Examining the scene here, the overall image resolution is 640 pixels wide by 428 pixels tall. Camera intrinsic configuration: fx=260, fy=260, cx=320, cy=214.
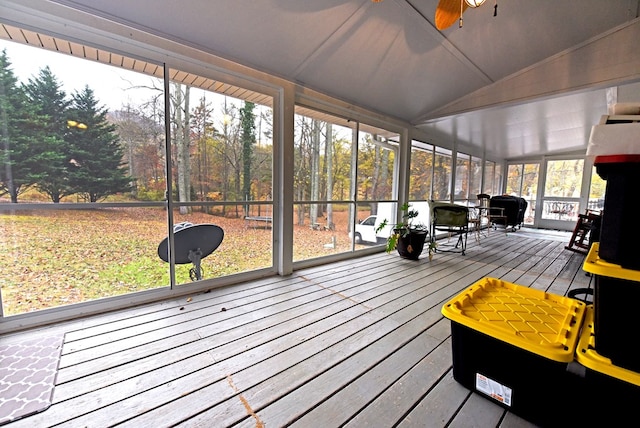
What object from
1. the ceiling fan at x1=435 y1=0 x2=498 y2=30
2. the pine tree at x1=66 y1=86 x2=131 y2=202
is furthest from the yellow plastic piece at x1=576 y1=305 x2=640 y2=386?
the pine tree at x1=66 y1=86 x2=131 y2=202

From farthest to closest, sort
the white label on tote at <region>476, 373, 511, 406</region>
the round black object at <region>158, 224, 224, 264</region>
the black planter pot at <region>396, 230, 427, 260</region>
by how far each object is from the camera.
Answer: the black planter pot at <region>396, 230, 427, 260</region>, the round black object at <region>158, 224, 224, 264</region>, the white label on tote at <region>476, 373, 511, 406</region>

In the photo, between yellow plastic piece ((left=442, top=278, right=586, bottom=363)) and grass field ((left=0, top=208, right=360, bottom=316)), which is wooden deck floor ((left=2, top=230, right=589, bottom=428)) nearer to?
grass field ((left=0, top=208, right=360, bottom=316))

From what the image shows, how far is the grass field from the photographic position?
1.91 m

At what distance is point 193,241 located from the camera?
263cm

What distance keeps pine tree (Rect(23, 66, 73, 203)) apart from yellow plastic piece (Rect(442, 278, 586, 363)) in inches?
112

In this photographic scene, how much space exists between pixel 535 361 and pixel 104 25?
3470 mm

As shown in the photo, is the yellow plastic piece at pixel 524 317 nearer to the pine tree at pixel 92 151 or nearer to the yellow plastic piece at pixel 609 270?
the yellow plastic piece at pixel 609 270

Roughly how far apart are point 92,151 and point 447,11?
9.89 ft

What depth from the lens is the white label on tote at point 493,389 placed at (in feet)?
4.18

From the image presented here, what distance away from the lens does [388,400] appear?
4.40 ft

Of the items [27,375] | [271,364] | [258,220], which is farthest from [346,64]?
[27,375]

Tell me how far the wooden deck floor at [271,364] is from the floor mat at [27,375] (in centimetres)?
5

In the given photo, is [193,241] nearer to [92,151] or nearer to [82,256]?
[82,256]

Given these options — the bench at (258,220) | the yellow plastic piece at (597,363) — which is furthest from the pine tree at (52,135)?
the yellow plastic piece at (597,363)
